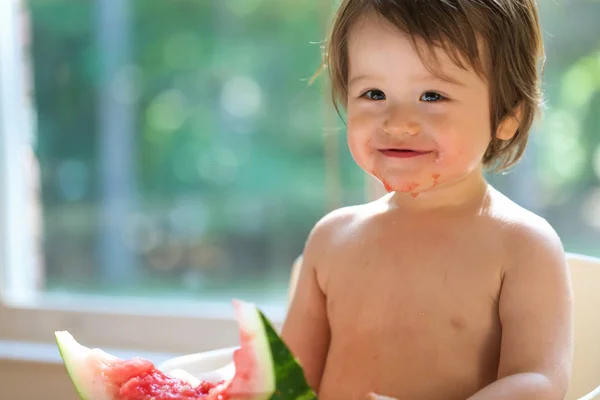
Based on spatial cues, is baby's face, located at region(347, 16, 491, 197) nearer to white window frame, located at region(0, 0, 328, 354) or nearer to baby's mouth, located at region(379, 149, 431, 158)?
baby's mouth, located at region(379, 149, 431, 158)

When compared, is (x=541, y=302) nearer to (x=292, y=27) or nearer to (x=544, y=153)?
(x=544, y=153)

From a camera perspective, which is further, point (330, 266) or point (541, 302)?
point (330, 266)

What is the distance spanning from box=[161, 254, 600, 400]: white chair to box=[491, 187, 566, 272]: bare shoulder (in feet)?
0.42

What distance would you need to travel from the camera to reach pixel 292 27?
1613 millimetres

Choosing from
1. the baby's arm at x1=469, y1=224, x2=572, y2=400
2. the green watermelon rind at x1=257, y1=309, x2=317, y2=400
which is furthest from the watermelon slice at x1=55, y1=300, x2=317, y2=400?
the baby's arm at x1=469, y1=224, x2=572, y2=400

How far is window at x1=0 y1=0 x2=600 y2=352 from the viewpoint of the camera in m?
1.66

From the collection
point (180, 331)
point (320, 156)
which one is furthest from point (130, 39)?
point (180, 331)

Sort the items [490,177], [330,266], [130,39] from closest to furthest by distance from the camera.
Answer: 1. [330,266]
2. [490,177]
3. [130,39]

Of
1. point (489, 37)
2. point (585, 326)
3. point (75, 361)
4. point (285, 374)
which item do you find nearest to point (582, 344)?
point (585, 326)

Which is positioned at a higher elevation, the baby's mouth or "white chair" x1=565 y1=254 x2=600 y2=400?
the baby's mouth

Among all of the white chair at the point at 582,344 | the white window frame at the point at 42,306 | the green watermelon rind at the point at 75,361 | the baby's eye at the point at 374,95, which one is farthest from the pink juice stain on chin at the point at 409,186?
the white window frame at the point at 42,306

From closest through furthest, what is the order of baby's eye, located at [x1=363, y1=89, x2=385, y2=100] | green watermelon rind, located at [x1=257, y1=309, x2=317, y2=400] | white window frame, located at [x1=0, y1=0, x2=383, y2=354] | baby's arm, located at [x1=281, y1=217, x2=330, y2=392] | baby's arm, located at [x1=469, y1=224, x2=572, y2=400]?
green watermelon rind, located at [x1=257, y1=309, x2=317, y2=400]
baby's arm, located at [x1=469, y1=224, x2=572, y2=400]
baby's eye, located at [x1=363, y1=89, x2=385, y2=100]
baby's arm, located at [x1=281, y1=217, x2=330, y2=392]
white window frame, located at [x1=0, y1=0, x2=383, y2=354]

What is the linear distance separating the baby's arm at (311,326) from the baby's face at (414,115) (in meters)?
0.19

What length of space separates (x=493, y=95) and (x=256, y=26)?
0.83 m
